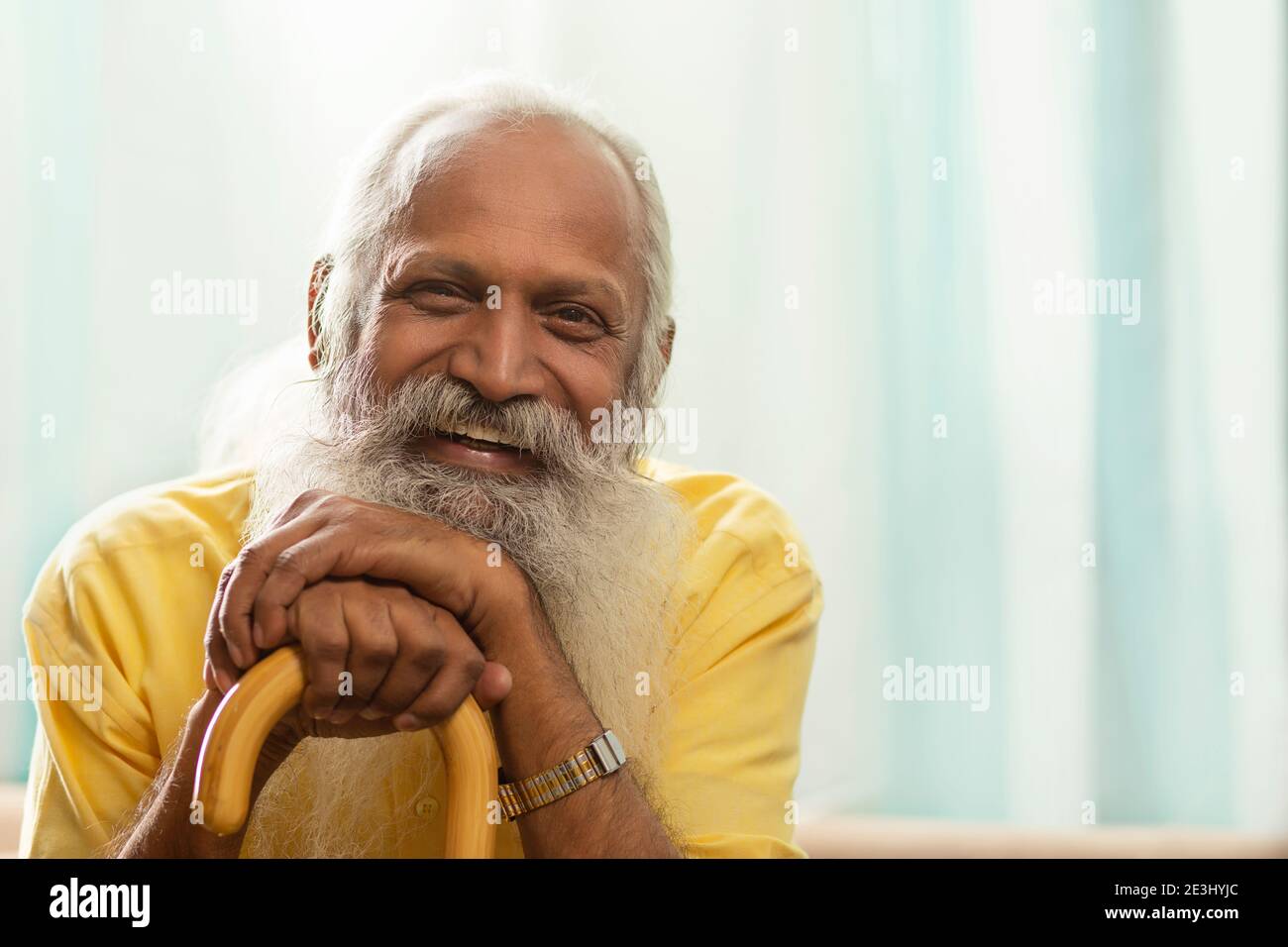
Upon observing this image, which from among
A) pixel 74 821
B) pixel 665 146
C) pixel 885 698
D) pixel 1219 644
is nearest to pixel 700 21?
pixel 665 146

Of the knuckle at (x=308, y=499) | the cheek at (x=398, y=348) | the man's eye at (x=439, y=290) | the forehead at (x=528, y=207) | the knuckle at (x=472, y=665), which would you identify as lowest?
the knuckle at (x=472, y=665)

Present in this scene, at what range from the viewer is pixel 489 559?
84cm

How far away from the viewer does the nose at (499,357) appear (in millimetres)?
982

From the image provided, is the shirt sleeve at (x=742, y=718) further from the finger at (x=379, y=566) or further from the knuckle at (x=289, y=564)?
the knuckle at (x=289, y=564)

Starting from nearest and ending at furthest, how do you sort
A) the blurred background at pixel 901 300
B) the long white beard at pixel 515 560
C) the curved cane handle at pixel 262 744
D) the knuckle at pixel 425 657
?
the curved cane handle at pixel 262 744 → the knuckle at pixel 425 657 → the long white beard at pixel 515 560 → the blurred background at pixel 901 300

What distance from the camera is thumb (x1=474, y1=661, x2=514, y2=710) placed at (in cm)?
81

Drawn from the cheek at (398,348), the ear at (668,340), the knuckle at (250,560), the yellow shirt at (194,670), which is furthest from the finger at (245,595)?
the ear at (668,340)

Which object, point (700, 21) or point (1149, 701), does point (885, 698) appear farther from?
point (700, 21)

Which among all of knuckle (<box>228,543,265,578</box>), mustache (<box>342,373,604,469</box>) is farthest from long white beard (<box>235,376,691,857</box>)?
knuckle (<box>228,543,265,578</box>)

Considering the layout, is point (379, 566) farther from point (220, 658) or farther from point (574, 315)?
point (574, 315)

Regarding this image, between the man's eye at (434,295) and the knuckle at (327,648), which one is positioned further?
the man's eye at (434,295)

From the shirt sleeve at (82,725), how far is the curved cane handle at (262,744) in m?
0.45

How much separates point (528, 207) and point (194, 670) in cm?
56
